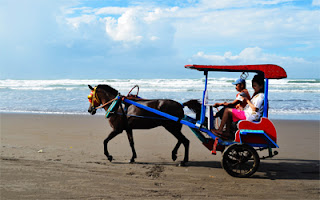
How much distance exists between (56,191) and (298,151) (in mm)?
5623

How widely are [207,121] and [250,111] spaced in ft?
2.92

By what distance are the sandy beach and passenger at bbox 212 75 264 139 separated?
2.97ft

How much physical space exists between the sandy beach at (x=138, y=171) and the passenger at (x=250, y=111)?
2.97 ft

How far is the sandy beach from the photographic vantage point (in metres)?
4.82

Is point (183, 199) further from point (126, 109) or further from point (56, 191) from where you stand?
point (126, 109)

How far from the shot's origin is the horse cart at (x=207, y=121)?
5.42 meters

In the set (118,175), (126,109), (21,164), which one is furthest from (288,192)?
(21,164)

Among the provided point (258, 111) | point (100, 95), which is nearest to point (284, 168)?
point (258, 111)

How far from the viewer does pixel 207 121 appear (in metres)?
6.11

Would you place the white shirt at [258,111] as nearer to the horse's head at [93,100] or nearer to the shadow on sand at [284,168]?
the shadow on sand at [284,168]

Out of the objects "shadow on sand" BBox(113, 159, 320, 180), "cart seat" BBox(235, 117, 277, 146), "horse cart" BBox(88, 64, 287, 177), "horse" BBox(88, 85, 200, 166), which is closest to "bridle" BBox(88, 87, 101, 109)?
"horse cart" BBox(88, 64, 287, 177)

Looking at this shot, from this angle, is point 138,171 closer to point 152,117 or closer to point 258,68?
point 152,117

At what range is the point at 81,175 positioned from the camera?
5.59 metres

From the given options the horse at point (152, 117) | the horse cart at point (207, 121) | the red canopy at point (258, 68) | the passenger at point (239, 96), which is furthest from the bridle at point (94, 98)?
the passenger at point (239, 96)
